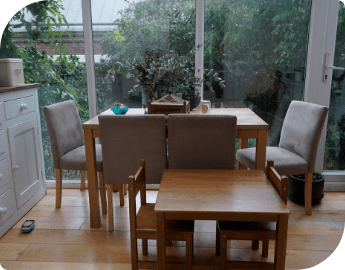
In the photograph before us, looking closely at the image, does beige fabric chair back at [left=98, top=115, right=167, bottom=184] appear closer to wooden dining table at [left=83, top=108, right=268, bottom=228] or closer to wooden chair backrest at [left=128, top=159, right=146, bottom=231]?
wooden dining table at [left=83, top=108, right=268, bottom=228]

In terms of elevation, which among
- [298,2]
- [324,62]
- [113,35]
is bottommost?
[324,62]

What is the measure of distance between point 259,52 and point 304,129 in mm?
898

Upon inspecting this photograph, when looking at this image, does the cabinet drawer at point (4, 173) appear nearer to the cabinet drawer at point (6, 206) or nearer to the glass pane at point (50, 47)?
the cabinet drawer at point (6, 206)

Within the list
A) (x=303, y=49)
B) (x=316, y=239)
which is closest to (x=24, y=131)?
(x=316, y=239)

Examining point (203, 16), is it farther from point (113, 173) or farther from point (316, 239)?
point (316, 239)

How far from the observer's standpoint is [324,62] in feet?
9.66

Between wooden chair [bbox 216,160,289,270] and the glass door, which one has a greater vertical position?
the glass door

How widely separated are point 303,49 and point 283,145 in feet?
3.14

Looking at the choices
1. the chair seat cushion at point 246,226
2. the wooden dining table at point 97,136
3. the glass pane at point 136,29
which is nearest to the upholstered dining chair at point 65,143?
the wooden dining table at point 97,136

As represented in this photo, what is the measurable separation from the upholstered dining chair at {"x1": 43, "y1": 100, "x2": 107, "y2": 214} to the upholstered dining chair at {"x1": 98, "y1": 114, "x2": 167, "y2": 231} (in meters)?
0.26

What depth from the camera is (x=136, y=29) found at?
299 cm

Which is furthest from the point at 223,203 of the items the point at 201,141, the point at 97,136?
the point at 97,136

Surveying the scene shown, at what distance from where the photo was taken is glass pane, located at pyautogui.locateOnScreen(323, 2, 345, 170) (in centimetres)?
291

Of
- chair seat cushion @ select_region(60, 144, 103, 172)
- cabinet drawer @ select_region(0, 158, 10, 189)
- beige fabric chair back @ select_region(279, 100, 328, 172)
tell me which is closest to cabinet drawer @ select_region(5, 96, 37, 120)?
cabinet drawer @ select_region(0, 158, 10, 189)
